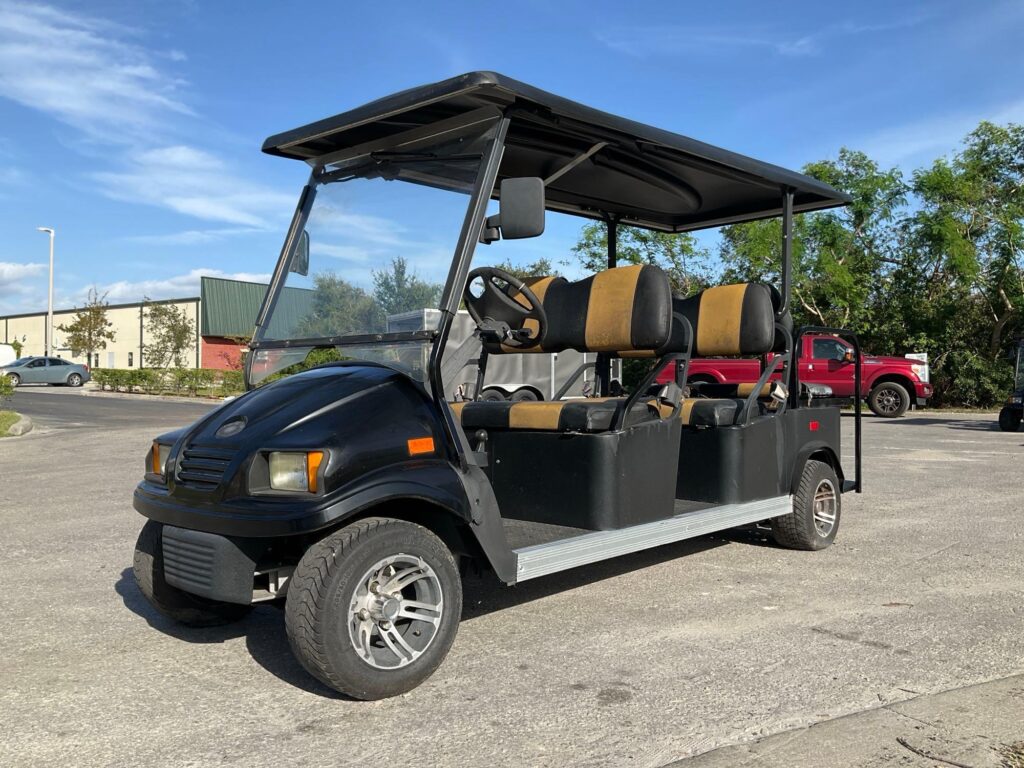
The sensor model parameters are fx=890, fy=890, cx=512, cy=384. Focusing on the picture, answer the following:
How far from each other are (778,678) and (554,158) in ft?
9.89

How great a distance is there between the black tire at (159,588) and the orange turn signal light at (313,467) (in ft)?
3.13

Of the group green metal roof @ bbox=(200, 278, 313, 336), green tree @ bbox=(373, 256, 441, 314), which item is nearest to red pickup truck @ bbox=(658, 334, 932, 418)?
green tree @ bbox=(373, 256, 441, 314)

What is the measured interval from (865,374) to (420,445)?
Answer: 1800 cm

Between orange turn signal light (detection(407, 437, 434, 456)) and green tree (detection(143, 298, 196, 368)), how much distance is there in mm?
38451

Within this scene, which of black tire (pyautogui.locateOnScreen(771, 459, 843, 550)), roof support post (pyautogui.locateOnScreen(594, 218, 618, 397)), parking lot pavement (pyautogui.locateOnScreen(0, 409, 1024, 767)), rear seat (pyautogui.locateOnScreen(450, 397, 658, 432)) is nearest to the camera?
parking lot pavement (pyautogui.locateOnScreen(0, 409, 1024, 767))

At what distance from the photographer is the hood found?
344 cm

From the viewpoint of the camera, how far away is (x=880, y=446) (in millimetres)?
12727

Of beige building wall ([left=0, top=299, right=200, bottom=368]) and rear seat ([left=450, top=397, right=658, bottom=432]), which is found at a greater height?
beige building wall ([left=0, top=299, right=200, bottom=368])

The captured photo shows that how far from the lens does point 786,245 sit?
6.05 meters

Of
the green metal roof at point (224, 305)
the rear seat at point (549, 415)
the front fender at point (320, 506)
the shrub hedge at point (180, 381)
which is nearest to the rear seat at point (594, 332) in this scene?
the rear seat at point (549, 415)

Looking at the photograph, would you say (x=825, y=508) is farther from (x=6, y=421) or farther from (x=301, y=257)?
(x=6, y=421)

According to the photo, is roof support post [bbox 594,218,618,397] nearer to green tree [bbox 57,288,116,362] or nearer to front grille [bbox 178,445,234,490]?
front grille [bbox 178,445,234,490]

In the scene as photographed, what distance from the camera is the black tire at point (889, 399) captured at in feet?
63.9

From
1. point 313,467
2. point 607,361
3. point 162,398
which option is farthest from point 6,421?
point 313,467
